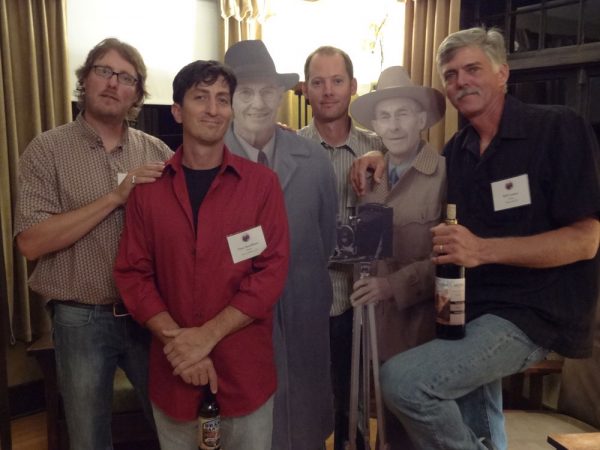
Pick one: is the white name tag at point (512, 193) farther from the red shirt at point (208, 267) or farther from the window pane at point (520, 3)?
the window pane at point (520, 3)

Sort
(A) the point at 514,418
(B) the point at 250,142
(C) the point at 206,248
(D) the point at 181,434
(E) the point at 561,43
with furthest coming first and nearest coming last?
(E) the point at 561,43 < (A) the point at 514,418 < (B) the point at 250,142 < (D) the point at 181,434 < (C) the point at 206,248

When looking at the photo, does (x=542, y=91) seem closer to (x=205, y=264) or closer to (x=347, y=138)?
(x=347, y=138)

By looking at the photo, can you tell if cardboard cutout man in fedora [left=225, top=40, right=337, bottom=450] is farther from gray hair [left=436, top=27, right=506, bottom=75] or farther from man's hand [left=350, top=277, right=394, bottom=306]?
gray hair [left=436, top=27, right=506, bottom=75]

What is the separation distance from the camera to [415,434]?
1596 mm

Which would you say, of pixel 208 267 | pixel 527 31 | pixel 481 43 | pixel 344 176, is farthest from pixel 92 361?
pixel 527 31

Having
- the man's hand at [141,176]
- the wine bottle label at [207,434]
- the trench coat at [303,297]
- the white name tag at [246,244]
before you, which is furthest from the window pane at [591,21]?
the wine bottle label at [207,434]

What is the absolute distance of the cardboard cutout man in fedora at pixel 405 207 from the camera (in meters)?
1.80

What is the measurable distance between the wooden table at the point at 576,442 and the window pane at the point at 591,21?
81.9 inches

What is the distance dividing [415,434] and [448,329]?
0.31 m

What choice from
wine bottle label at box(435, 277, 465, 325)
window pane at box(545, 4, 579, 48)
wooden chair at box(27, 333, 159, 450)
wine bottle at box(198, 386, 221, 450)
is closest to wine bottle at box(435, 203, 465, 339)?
wine bottle label at box(435, 277, 465, 325)

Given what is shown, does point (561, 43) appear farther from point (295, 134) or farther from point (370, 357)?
point (370, 357)

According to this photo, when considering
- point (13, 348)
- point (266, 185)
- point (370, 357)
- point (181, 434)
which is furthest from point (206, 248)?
point (13, 348)

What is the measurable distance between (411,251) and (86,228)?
101 cm

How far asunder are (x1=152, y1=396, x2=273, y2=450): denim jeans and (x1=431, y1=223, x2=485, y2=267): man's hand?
2.28 feet
